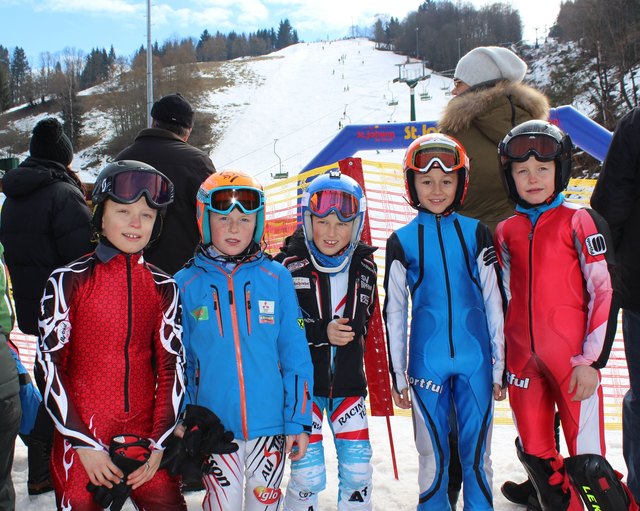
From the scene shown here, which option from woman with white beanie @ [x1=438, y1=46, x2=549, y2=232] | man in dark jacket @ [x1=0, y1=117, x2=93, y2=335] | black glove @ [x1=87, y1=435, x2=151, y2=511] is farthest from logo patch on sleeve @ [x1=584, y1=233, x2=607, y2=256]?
man in dark jacket @ [x1=0, y1=117, x2=93, y2=335]

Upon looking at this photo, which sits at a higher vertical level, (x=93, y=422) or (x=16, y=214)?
(x=16, y=214)

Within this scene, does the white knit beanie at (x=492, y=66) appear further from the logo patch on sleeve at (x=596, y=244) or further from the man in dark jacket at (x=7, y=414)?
the man in dark jacket at (x=7, y=414)

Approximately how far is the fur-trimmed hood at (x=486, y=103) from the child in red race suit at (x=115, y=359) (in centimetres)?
193

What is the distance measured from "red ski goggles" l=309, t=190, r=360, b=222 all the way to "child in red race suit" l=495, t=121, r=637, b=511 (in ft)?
2.79

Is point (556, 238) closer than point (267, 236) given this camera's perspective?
Yes

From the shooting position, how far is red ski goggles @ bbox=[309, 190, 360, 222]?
302 cm

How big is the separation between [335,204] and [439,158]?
0.64 m

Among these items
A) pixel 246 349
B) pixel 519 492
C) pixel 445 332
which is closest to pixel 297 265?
pixel 246 349

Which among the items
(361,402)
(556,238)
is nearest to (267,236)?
(361,402)

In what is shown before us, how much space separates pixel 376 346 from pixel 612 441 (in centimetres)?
216

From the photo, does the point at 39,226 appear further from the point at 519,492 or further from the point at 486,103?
the point at 519,492

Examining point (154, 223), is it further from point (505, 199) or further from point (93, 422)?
point (505, 199)

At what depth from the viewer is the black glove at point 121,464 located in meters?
2.16

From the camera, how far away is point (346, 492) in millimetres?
2801
